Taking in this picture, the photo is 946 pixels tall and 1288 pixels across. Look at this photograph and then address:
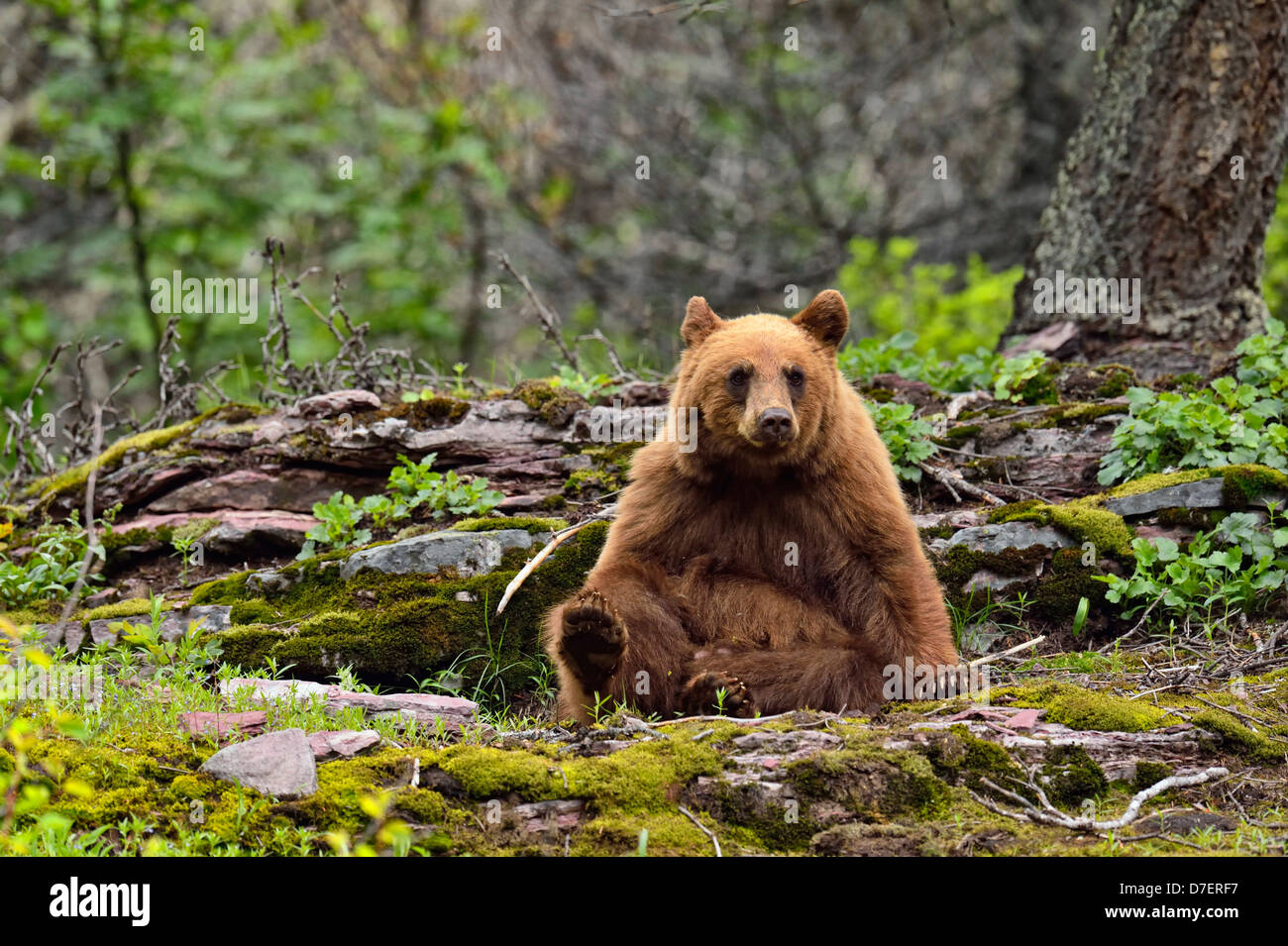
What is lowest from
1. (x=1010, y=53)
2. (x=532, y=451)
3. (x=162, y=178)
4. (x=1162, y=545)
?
(x=1162, y=545)

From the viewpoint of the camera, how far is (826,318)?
5.59m

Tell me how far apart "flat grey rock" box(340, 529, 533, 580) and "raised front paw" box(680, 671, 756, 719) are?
1.76 meters

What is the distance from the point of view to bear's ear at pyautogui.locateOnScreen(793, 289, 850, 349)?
18.2 ft

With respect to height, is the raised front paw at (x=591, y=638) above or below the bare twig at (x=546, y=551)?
below

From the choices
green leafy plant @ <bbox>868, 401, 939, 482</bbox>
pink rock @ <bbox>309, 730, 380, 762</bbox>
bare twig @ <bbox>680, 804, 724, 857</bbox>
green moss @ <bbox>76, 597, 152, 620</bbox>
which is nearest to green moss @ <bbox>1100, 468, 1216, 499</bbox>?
green leafy plant @ <bbox>868, 401, 939, 482</bbox>

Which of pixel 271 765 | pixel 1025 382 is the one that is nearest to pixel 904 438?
pixel 1025 382

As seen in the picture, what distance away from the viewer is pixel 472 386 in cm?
835

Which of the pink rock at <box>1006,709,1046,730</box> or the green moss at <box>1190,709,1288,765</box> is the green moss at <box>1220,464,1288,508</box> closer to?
the green moss at <box>1190,709,1288,765</box>

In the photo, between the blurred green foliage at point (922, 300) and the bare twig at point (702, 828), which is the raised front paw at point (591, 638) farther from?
the blurred green foliage at point (922, 300)

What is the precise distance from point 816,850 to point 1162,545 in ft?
9.94

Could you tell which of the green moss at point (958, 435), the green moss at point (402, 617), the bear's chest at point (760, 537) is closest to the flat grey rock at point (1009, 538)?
the green moss at point (958, 435)

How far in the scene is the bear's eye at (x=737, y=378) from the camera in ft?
17.3

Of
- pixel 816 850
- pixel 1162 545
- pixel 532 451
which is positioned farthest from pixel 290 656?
pixel 1162 545

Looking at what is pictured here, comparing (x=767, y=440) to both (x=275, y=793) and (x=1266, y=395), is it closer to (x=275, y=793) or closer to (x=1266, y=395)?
(x=275, y=793)
